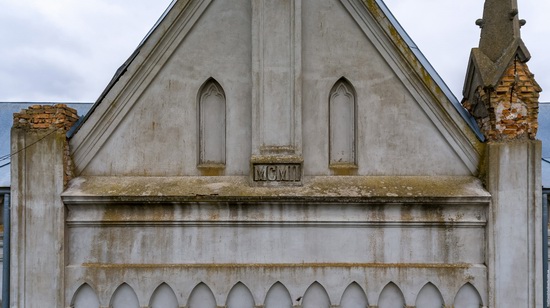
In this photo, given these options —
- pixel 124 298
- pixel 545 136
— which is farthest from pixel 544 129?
pixel 124 298

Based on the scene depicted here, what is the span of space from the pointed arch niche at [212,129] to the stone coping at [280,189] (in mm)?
327

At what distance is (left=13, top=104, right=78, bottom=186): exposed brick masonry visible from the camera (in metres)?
6.03

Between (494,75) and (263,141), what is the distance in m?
3.57

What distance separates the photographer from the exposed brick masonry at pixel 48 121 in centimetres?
603

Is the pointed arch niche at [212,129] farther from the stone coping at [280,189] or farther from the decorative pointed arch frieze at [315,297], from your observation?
the decorative pointed arch frieze at [315,297]

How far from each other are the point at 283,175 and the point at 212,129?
52.9 inches

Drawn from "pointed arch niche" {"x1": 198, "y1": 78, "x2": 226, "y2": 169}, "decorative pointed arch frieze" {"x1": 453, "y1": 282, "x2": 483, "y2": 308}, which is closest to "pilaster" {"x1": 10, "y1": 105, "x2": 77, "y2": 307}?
"pointed arch niche" {"x1": 198, "y1": 78, "x2": 226, "y2": 169}

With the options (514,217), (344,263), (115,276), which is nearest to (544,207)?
(514,217)

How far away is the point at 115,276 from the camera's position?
5.89 metres

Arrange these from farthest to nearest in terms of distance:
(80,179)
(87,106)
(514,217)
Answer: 1. (87,106)
2. (80,179)
3. (514,217)

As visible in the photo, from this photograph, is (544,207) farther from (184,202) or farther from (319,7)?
(184,202)

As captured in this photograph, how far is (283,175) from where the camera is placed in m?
5.95

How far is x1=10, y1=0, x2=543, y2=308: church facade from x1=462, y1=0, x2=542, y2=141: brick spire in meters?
0.02

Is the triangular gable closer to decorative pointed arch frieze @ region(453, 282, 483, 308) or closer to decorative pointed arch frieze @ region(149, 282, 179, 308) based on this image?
decorative pointed arch frieze @ region(453, 282, 483, 308)
